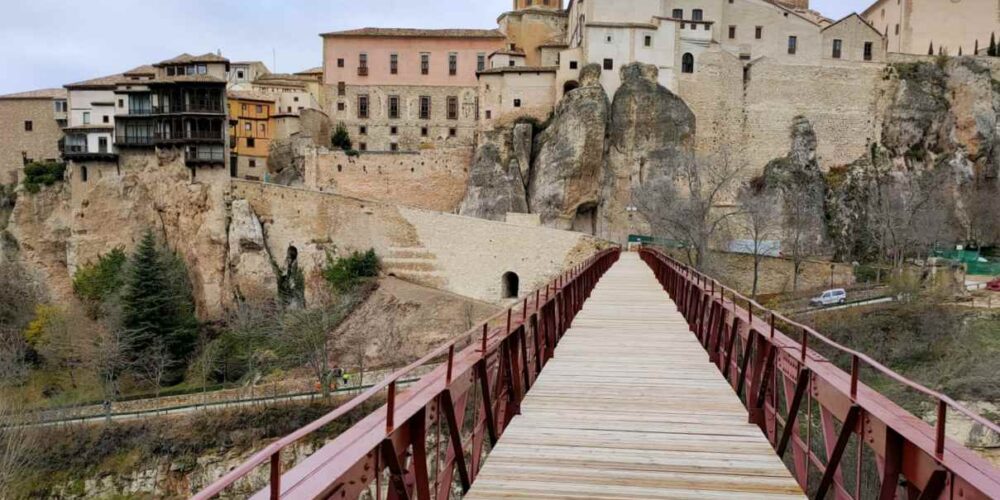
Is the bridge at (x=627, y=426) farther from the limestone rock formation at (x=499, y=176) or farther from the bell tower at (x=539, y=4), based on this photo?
the bell tower at (x=539, y=4)

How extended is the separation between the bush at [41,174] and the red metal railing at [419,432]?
48.1 meters

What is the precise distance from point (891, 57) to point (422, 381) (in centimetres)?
5329

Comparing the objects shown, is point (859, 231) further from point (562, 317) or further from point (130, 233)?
point (130, 233)

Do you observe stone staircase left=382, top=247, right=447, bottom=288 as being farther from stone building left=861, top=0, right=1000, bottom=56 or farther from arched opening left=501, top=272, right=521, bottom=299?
stone building left=861, top=0, right=1000, bottom=56

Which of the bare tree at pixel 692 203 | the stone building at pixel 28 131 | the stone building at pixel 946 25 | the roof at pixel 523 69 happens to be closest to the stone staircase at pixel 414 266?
the bare tree at pixel 692 203

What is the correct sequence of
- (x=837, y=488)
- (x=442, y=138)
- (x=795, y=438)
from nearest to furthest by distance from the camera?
1. (x=837, y=488)
2. (x=795, y=438)
3. (x=442, y=138)

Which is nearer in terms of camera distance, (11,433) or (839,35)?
(11,433)

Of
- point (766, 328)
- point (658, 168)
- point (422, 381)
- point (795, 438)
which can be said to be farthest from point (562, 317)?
point (658, 168)

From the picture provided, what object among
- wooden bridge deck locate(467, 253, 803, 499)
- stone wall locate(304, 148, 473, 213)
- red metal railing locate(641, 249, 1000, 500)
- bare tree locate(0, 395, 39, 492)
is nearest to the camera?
red metal railing locate(641, 249, 1000, 500)

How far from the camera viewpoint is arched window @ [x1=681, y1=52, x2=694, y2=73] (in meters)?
45.4

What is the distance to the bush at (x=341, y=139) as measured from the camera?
168 feet

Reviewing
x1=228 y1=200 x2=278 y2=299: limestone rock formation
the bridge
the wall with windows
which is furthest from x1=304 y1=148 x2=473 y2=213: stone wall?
the bridge

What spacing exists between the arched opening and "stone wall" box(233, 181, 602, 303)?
0.32m

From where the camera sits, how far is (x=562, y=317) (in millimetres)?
10758
